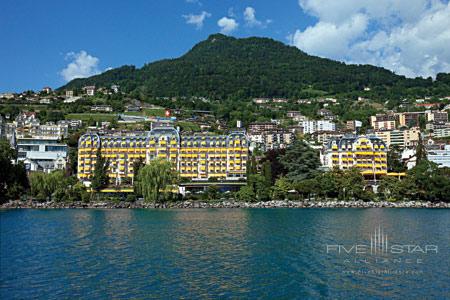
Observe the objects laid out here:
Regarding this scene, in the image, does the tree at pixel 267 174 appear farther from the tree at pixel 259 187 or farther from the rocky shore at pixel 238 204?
the rocky shore at pixel 238 204

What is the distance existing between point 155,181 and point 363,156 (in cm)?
4586

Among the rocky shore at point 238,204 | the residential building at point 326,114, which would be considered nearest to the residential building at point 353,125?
the residential building at point 326,114

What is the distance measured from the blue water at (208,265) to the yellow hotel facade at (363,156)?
53.5 meters

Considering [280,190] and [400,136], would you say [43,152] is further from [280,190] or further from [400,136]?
[400,136]

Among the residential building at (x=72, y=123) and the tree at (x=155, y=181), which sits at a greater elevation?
the residential building at (x=72, y=123)

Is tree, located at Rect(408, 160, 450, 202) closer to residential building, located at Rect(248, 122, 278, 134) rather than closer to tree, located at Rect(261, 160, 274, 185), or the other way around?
tree, located at Rect(261, 160, 274, 185)

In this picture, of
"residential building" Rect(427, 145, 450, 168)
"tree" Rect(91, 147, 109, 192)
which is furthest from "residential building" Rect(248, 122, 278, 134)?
"tree" Rect(91, 147, 109, 192)

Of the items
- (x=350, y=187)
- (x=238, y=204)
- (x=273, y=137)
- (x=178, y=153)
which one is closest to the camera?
(x=238, y=204)

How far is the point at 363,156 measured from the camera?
9269 centimetres

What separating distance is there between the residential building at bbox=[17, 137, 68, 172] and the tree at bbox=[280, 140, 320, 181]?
47479 millimetres

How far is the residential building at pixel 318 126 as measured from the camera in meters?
156

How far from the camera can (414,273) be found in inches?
864

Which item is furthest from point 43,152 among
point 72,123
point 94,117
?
point 94,117

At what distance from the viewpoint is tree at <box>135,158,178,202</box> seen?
2682 inches
